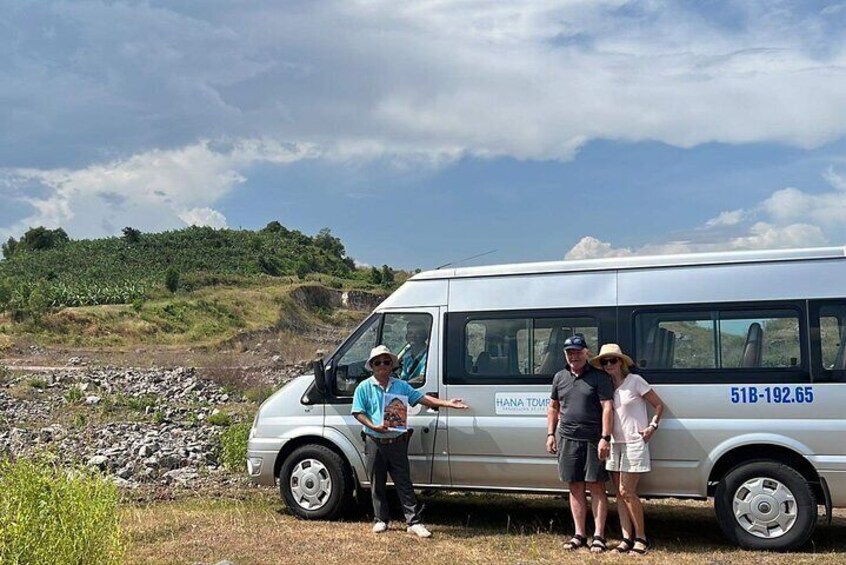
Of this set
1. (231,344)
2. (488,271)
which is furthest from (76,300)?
(488,271)

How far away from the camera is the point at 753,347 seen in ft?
23.3

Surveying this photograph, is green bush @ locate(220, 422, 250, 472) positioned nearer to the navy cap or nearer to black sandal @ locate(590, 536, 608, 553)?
black sandal @ locate(590, 536, 608, 553)

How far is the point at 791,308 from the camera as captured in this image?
23.1 ft

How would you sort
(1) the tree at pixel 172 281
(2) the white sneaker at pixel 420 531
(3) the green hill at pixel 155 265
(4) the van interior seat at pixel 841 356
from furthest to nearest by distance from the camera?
(1) the tree at pixel 172 281 < (3) the green hill at pixel 155 265 < (2) the white sneaker at pixel 420 531 < (4) the van interior seat at pixel 841 356

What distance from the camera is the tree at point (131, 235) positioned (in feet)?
319

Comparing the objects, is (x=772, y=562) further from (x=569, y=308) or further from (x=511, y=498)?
(x=511, y=498)

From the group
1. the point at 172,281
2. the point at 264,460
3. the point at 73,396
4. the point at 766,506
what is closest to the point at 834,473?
the point at 766,506

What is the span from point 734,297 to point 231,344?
41.4 m

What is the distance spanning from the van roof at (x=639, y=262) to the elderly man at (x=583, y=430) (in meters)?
0.90

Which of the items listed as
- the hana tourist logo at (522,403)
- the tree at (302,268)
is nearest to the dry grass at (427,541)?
the hana tourist logo at (522,403)

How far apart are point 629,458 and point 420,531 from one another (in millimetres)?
2066

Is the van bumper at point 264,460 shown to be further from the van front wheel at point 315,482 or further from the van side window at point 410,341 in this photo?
the van side window at point 410,341

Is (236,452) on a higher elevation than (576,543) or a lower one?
higher

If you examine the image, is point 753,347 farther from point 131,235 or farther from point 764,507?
point 131,235
